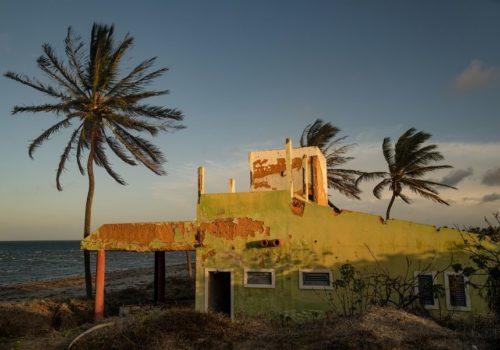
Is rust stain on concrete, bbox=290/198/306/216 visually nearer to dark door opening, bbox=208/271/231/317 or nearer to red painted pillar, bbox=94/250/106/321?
dark door opening, bbox=208/271/231/317

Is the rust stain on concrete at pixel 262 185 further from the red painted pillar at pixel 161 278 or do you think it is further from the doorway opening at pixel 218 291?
the red painted pillar at pixel 161 278

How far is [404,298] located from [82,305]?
14.5 meters

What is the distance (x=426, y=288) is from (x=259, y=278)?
5.18m

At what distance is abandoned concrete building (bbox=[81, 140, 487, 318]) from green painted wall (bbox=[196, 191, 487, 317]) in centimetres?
3

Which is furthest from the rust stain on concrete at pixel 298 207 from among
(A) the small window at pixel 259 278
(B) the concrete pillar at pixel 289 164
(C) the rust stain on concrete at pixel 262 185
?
(C) the rust stain on concrete at pixel 262 185

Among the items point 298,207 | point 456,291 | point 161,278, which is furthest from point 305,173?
point 161,278

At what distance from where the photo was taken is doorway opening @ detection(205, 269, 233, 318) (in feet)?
44.3

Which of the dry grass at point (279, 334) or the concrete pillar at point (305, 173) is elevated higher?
the concrete pillar at point (305, 173)

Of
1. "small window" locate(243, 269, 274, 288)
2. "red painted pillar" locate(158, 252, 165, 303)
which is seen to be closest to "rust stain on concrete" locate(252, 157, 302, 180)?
"red painted pillar" locate(158, 252, 165, 303)

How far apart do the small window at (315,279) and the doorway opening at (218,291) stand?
2.52m

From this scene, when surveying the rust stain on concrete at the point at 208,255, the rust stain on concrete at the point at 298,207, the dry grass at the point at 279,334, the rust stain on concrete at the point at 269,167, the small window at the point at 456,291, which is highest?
the rust stain on concrete at the point at 269,167

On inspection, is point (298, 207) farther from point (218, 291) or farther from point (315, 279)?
point (218, 291)

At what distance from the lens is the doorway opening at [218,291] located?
13492mm

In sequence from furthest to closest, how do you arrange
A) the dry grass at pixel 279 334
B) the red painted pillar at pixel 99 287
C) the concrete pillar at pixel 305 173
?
the concrete pillar at pixel 305 173 < the red painted pillar at pixel 99 287 < the dry grass at pixel 279 334
